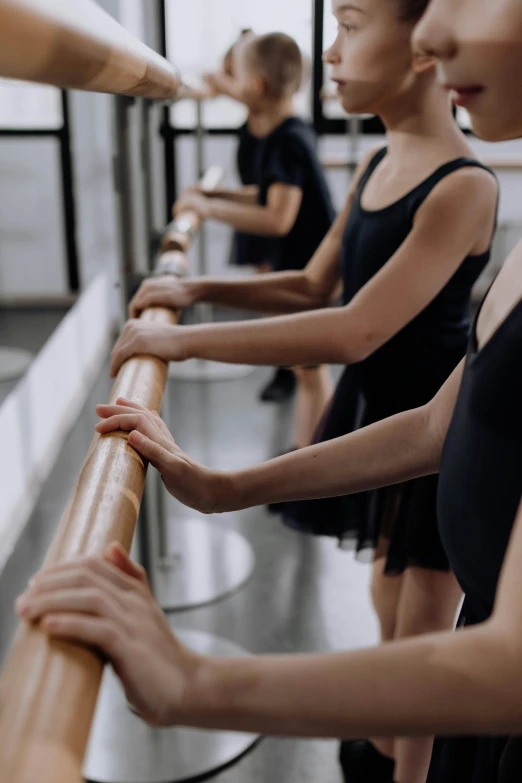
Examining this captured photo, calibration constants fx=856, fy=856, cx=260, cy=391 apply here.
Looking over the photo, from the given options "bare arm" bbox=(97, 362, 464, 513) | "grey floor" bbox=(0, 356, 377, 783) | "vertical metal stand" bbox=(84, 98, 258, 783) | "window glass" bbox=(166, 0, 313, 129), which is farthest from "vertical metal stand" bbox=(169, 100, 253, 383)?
"bare arm" bbox=(97, 362, 464, 513)

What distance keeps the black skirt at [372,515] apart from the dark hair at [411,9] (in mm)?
605

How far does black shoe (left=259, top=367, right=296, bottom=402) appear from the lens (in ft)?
12.3

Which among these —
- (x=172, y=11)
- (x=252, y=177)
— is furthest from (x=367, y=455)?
(x=172, y=11)

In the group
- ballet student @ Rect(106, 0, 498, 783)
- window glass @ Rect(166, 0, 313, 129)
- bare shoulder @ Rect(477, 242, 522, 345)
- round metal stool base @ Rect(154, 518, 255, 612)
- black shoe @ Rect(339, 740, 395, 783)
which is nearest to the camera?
bare shoulder @ Rect(477, 242, 522, 345)

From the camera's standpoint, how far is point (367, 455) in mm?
861

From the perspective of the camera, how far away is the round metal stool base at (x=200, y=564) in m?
2.36

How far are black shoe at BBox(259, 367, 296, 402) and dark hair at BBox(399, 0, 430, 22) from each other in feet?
8.32

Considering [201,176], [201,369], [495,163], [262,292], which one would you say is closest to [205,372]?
[201,369]

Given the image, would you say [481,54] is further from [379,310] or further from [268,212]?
[268,212]

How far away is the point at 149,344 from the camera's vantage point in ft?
3.44

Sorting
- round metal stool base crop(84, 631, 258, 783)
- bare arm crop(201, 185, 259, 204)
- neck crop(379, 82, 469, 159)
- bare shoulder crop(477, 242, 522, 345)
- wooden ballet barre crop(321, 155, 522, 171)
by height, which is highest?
neck crop(379, 82, 469, 159)

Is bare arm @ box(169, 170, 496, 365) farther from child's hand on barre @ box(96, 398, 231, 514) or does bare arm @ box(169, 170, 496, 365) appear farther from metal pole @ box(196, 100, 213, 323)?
metal pole @ box(196, 100, 213, 323)

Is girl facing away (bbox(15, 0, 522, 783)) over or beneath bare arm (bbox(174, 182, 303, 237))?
over

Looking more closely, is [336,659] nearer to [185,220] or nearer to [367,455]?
[367,455]
